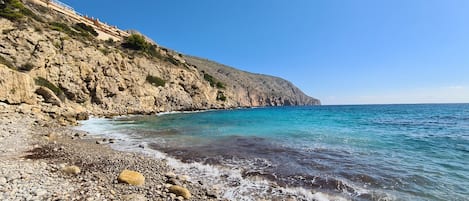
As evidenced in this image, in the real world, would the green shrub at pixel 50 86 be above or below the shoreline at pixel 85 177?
above

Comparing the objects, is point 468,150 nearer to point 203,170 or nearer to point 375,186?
point 375,186

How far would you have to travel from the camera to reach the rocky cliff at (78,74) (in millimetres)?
26956

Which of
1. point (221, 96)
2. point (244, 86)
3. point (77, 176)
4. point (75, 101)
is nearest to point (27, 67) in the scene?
point (75, 101)

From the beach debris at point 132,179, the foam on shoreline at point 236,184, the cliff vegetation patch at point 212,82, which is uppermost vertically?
the cliff vegetation patch at point 212,82

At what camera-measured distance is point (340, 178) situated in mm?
8438

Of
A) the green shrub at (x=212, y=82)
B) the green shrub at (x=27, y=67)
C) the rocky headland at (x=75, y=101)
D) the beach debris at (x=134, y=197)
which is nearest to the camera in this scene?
the beach debris at (x=134, y=197)

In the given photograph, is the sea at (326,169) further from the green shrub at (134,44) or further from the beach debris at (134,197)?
the green shrub at (134,44)

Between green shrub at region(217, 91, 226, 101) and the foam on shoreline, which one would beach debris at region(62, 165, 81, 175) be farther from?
green shrub at region(217, 91, 226, 101)

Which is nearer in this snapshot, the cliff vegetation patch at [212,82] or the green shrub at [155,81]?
the green shrub at [155,81]

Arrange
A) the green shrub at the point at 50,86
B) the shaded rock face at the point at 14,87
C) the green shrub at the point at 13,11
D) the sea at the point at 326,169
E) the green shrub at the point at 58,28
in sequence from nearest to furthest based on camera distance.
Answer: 1. the sea at the point at 326,169
2. the shaded rock face at the point at 14,87
3. the green shrub at the point at 50,86
4. the green shrub at the point at 13,11
5. the green shrub at the point at 58,28

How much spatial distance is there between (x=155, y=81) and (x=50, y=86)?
934 inches

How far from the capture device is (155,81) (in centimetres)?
5372

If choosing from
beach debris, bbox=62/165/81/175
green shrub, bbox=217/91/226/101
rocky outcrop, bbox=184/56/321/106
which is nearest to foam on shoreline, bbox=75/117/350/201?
beach debris, bbox=62/165/81/175

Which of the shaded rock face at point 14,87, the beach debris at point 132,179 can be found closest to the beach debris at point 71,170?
the beach debris at point 132,179
